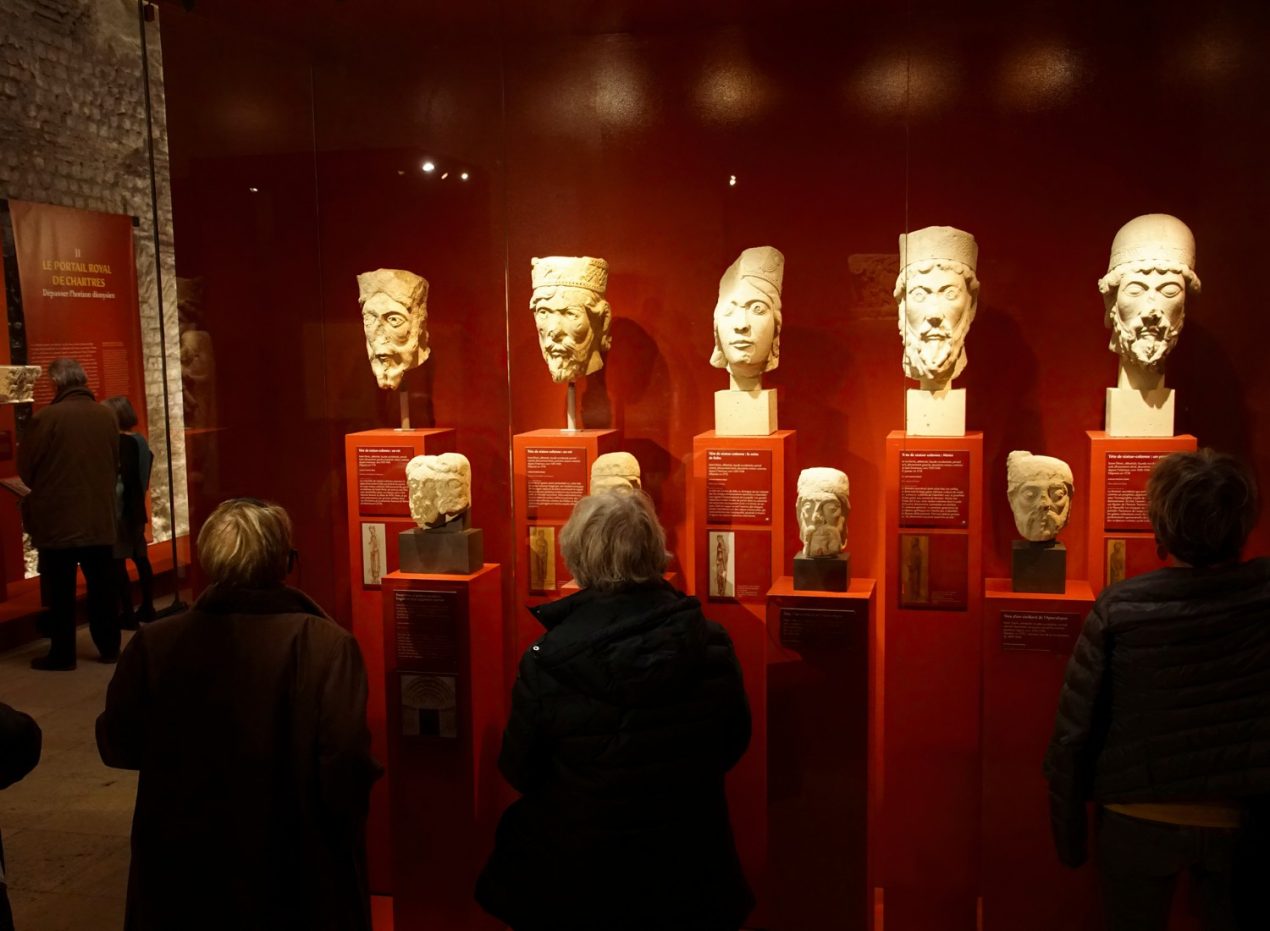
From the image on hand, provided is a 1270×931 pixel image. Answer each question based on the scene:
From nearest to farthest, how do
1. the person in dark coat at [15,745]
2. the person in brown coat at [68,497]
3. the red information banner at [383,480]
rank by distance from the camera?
1. the person in dark coat at [15,745]
2. the red information banner at [383,480]
3. the person in brown coat at [68,497]

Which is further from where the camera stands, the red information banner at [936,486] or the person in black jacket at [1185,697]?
the red information banner at [936,486]

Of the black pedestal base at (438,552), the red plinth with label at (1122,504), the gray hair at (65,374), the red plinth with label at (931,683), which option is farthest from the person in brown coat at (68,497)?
the red plinth with label at (1122,504)

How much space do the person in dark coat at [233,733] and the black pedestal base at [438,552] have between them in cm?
124

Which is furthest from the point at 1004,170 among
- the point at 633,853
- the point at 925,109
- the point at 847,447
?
the point at 633,853

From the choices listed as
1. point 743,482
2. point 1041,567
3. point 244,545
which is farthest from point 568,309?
point 1041,567

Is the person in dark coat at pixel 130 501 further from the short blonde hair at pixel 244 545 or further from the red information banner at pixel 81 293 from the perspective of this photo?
the short blonde hair at pixel 244 545

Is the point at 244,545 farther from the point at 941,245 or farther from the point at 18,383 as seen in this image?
the point at 18,383

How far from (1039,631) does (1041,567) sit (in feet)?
0.70

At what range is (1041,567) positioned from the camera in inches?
150

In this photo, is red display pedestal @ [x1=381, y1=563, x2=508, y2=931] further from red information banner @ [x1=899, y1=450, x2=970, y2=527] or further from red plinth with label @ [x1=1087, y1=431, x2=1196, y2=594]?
red plinth with label @ [x1=1087, y1=431, x2=1196, y2=594]

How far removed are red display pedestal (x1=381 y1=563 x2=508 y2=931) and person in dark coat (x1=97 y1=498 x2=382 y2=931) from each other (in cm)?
119

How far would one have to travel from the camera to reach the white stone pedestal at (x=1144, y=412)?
3.84 metres

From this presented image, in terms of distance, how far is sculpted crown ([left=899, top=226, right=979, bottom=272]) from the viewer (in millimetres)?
3879

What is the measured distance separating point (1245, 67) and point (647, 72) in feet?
7.00
